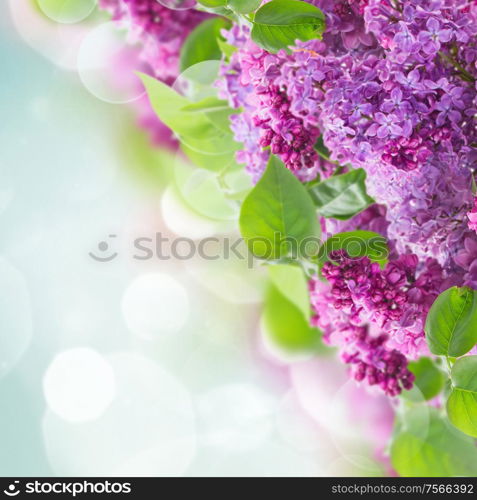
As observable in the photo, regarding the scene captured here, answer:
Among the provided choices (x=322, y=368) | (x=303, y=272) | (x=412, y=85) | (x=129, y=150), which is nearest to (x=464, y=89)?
(x=412, y=85)

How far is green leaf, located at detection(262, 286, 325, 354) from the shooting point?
0.89 meters

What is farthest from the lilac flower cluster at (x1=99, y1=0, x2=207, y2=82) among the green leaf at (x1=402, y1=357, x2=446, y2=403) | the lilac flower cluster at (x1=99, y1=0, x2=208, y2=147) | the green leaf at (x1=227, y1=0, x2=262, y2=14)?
the green leaf at (x1=402, y1=357, x2=446, y2=403)

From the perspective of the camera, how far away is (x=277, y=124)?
1.61ft

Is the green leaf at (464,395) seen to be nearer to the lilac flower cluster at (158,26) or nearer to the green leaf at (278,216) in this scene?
the green leaf at (278,216)

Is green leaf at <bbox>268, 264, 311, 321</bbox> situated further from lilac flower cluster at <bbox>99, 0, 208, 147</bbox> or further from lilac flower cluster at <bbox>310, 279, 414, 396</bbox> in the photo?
lilac flower cluster at <bbox>99, 0, 208, 147</bbox>

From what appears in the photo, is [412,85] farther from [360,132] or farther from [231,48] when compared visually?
[231,48]

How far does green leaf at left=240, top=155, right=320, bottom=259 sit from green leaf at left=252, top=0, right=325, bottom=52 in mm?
86

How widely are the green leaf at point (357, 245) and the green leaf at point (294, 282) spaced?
0.26ft

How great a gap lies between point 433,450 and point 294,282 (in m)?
0.22

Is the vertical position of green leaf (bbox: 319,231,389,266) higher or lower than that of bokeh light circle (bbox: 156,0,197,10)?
lower

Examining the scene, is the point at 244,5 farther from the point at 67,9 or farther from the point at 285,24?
the point at 67,9

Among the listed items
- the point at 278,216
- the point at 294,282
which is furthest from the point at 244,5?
the point at 294,282

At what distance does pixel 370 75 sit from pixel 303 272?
19 centimetres

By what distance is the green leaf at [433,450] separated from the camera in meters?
0.65
